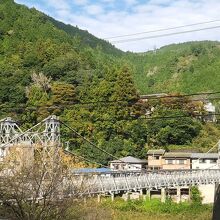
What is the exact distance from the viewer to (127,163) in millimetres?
25609

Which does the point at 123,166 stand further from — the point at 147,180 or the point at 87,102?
the point at 147,180

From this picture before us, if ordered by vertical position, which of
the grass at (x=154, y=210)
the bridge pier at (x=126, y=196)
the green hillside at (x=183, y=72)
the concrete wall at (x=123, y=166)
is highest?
the green hillside at (x=183, y=72)

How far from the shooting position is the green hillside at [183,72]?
5088 cm

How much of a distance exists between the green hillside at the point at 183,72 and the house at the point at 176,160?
19897mm

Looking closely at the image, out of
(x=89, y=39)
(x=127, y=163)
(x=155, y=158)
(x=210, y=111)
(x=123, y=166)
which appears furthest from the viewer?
(x=89, y=39)

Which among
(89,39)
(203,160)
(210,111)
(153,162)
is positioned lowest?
(153,162)

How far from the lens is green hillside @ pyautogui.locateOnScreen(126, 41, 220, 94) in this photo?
5088cm

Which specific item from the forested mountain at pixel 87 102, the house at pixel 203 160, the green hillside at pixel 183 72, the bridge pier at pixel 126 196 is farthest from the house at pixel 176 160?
the green hillside at pixel 183 72

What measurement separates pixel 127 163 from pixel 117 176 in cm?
668

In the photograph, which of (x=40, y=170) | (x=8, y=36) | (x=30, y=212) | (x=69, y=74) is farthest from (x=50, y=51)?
(x=30, y=212)

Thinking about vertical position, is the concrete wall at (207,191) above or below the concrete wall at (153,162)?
below

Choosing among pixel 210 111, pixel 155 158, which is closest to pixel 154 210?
pixel 155 158

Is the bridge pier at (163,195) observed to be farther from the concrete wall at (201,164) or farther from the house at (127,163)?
the concrete wall at (201,164)

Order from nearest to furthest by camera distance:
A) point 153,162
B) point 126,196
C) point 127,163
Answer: point 126,196 → point 127,163 → point 153,162
